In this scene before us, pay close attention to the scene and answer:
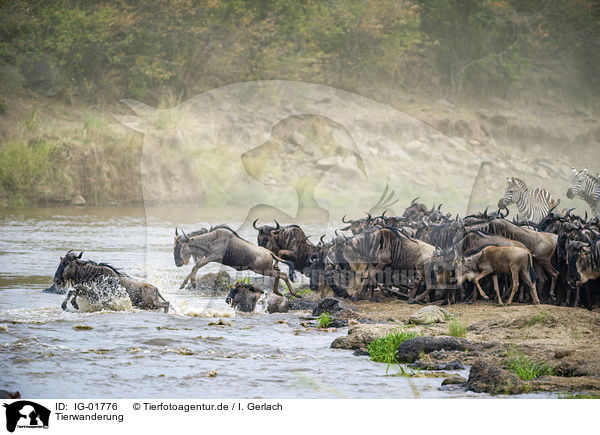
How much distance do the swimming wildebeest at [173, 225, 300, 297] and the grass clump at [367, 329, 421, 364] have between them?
3380 mm

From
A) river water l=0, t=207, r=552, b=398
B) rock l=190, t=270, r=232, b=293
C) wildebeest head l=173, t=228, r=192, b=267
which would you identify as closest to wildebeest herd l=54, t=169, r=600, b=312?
wildebeest head l=173, t=228, r=192, b=267

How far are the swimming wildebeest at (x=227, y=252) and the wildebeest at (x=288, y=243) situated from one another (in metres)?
0.71

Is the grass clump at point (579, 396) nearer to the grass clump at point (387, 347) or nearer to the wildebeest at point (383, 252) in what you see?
the grass clump at point (387, 347)

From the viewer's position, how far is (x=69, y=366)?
24.6ft

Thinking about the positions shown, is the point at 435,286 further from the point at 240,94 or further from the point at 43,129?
the point at 240,94

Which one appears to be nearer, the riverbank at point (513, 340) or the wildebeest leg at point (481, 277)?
the riverbank at point (513, 340)

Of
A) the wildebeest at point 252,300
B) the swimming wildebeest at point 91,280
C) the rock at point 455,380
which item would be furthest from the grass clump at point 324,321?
the rock at point 455,380

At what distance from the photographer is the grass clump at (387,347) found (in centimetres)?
785

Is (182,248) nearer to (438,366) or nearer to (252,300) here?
(252,300)

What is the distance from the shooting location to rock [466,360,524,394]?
657 cm

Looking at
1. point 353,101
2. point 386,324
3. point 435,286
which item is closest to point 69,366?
point 386,324

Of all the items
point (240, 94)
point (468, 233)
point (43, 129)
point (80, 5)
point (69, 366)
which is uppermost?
point (80, 5)

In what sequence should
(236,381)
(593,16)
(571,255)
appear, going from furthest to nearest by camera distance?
(593,16) → (571,255) → (236,381)

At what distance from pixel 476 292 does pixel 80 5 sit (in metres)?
27.5
